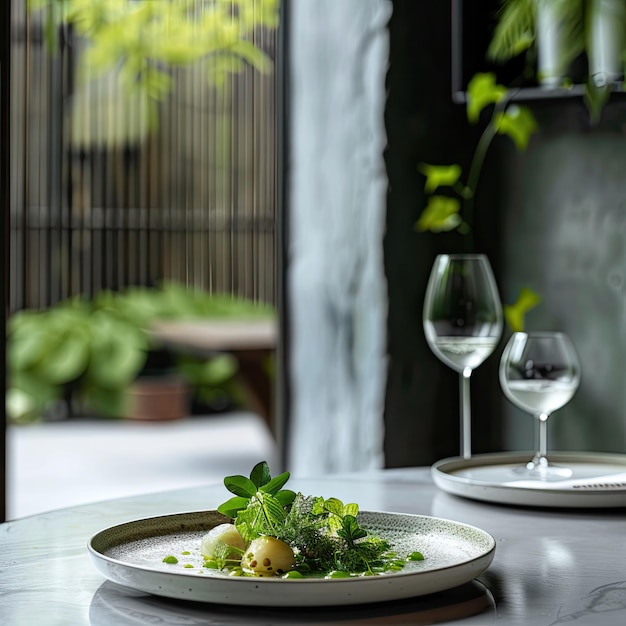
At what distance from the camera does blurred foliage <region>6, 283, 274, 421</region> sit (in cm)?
491

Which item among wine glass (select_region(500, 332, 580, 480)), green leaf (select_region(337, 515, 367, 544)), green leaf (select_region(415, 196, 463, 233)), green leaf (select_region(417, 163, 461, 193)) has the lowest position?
green leaf (select_region(337, 515, 367, 544))

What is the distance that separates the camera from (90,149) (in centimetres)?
543

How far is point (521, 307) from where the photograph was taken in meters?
1.66

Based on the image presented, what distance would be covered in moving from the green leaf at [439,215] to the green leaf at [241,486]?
112 cm

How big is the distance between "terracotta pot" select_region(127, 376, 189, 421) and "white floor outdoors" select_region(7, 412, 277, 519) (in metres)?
0.04

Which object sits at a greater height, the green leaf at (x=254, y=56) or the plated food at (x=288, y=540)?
the green leaf at (x=254, y=56)

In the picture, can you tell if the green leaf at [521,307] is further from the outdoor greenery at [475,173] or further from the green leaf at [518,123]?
the green leaf at [518,123]

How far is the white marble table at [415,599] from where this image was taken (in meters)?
0.61

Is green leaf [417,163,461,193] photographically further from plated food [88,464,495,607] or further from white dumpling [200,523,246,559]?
white dumpling [200,523,246,559]

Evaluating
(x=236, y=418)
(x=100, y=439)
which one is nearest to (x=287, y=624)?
(x=100, y=439)

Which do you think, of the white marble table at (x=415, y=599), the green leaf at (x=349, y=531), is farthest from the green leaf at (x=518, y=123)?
the green leaf at (x=349, y=531)

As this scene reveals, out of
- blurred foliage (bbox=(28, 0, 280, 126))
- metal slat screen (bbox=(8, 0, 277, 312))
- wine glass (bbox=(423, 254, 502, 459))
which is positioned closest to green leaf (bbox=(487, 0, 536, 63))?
wine glass (bbox=(423, 254, 502, 459))

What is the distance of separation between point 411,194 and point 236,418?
3.75 metres

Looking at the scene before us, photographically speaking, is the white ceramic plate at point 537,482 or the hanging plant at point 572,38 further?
the hanging plant at point 572,38
